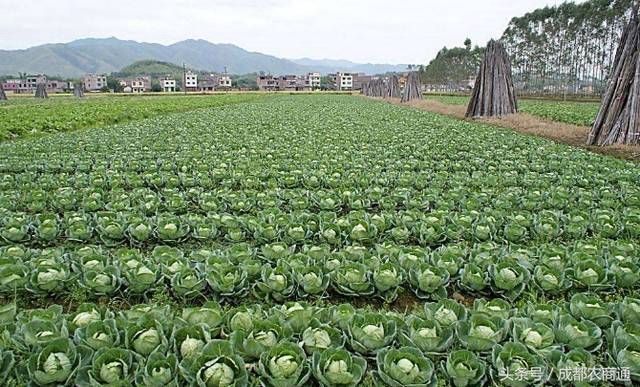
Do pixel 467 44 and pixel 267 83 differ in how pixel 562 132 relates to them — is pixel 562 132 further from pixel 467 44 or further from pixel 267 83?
pixel 267 83

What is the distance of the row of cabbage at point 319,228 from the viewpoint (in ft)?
15.0

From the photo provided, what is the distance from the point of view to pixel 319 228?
15.7 ft

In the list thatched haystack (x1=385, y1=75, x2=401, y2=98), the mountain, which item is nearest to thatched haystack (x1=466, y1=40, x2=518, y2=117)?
thatched haystack (x1=385, y1=75, x2=401, y2=98)

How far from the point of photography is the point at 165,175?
284 inches

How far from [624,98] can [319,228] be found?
33.6 ft

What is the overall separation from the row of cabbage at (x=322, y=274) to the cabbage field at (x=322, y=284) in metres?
0.02

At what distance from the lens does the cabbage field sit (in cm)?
245

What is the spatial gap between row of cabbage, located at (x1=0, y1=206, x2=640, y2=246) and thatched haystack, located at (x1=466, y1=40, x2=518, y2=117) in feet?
50.5

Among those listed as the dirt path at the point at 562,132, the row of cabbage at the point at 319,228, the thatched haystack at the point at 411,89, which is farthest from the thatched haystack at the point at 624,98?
the thatched haystack at the point at 411,89

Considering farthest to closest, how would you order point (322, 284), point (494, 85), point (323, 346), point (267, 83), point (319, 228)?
point (267, 83) → point (494, 85) → point (319, 228) → point (322, 284) → point (323, 346)

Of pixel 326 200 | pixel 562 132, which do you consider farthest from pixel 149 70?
pixel 326 200

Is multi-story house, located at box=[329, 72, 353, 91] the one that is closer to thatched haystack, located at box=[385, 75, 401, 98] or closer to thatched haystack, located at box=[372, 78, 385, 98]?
thatched haystack, located at box=[372, 78, 385, 98]

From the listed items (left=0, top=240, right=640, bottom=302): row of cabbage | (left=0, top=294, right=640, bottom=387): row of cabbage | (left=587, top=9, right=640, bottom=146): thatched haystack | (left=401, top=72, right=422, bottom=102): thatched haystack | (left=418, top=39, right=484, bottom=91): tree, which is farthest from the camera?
(left=418, top=39, right=484, bottom=91): tree

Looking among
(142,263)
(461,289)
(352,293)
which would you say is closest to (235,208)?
(142,263)
